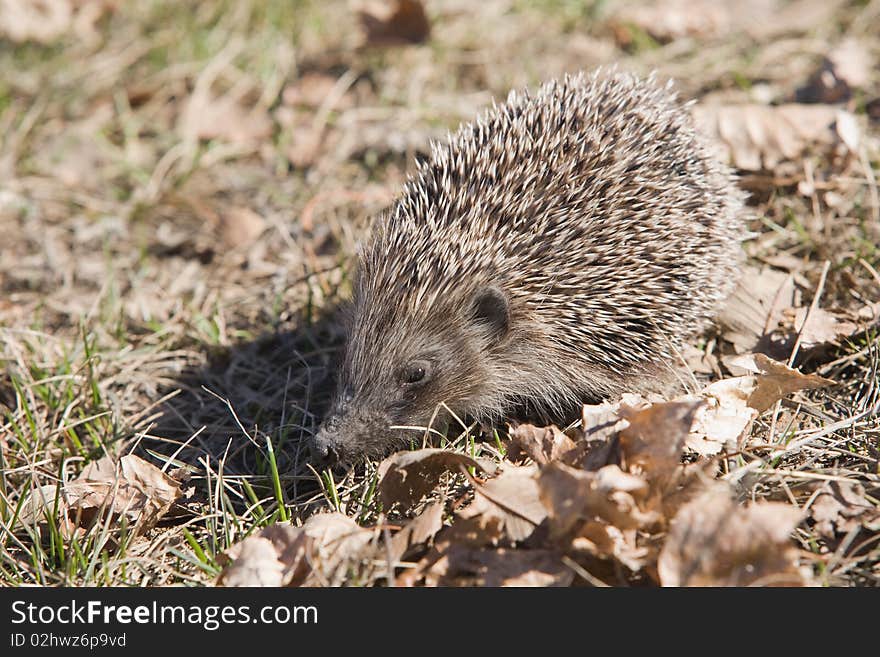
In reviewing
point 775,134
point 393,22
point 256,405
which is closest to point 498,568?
point 256,405

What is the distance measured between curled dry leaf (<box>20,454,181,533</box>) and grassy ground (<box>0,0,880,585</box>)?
3.4 inches

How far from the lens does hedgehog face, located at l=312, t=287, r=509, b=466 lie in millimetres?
4328

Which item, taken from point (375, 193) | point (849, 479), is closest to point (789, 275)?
point (849, 479)

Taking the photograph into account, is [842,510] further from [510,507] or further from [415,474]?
[415,474]

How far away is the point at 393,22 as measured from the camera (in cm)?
783

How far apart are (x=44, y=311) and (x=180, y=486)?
226 cm

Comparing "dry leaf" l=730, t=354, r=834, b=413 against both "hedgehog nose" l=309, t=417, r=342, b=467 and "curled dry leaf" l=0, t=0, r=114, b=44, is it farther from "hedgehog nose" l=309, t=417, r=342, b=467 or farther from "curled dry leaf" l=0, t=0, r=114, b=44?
"curled dry leaf" l=0, t=0, r=114, b=44

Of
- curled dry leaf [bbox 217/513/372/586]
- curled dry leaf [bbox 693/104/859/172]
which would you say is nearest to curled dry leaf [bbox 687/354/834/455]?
curled dry leaf [bbox 217/513/372/586]

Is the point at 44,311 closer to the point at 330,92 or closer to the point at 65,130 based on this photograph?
the point at 65,130

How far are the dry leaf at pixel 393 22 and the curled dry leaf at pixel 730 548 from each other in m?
5.82

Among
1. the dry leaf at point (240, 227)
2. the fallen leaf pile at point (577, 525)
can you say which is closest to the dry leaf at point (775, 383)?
the fallen leaf pile at point (577, 525)

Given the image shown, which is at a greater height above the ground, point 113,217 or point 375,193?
point 375,193

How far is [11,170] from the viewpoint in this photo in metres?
7.18

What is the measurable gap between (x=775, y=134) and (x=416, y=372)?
129 inches
